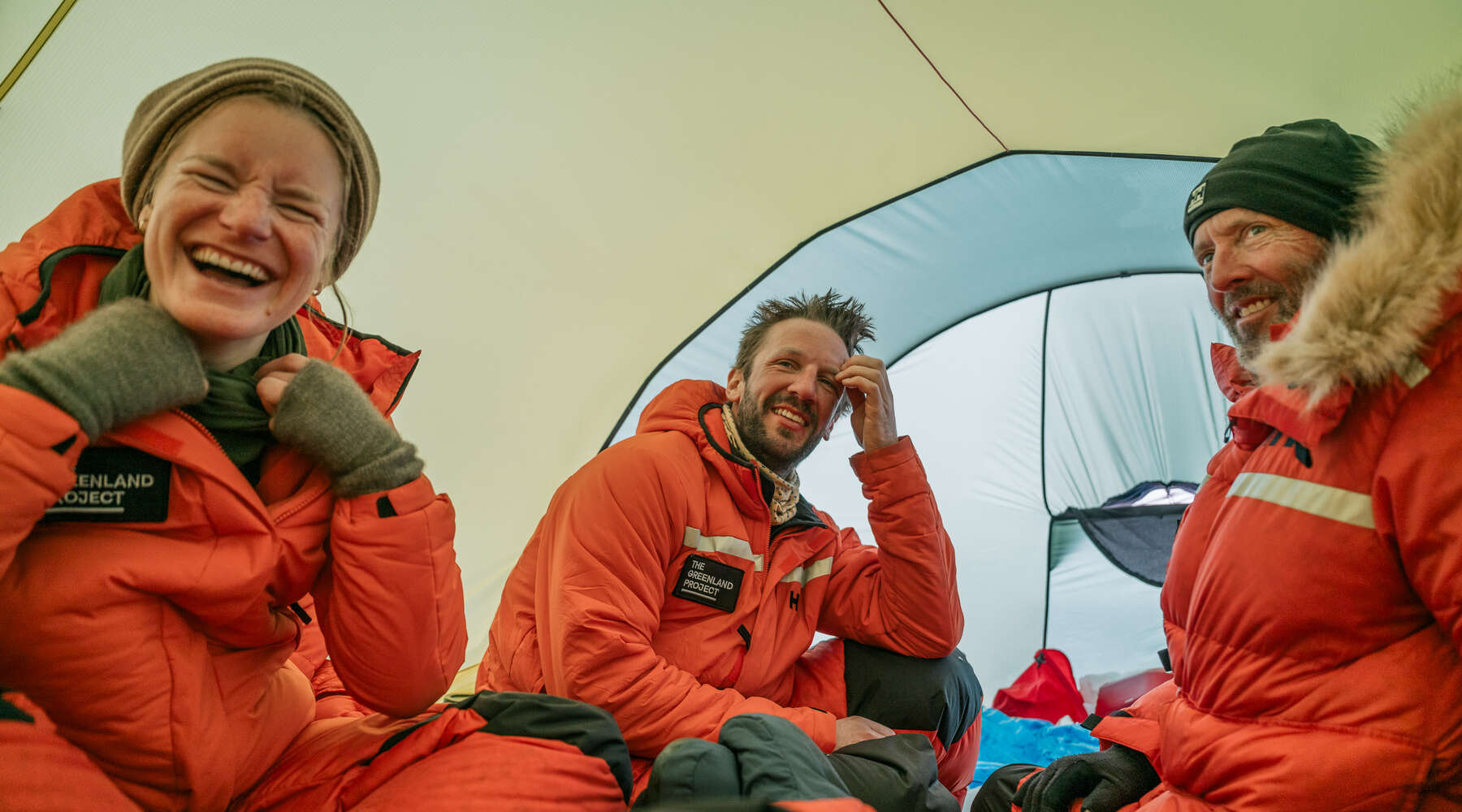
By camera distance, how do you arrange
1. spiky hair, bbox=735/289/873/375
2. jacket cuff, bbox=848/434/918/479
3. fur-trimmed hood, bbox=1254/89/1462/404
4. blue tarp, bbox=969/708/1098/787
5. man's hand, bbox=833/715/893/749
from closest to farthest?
fur-trimmed hood, bbox=1254/89/1462/404
man's hand, bbox=833/715/893/749
jacket cuff, bbox=848/434/918/479
spiky hair, bbox=735/289/873/375
blue tarp, bbox=969/708/1098/787

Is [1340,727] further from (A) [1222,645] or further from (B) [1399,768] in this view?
(A) [1222,645]

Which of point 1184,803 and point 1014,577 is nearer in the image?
point 1184,803

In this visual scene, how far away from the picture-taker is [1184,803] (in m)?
1.18

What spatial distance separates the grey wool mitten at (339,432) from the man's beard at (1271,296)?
137 cm

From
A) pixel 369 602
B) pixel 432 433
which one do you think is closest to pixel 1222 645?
pixel 369 602

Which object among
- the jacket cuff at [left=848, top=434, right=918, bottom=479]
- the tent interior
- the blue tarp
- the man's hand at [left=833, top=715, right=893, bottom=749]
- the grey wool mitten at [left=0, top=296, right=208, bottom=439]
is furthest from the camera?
the blue tarp

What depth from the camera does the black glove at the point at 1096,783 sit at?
4.45 feet

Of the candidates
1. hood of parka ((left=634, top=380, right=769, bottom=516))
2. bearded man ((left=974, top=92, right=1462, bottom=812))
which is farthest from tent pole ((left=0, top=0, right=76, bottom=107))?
bearded man ((left=974, top=92, right=1462, bottom=812))

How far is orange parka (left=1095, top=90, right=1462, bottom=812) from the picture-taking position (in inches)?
38.9

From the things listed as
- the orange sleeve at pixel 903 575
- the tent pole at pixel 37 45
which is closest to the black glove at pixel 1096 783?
the orange sleeve at pixel 903 575

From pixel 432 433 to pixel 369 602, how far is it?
1257mm

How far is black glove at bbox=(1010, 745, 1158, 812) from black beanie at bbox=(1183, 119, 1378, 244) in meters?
0.96

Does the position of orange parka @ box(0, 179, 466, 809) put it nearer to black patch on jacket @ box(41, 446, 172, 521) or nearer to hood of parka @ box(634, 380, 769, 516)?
black patch on jacket @ box(41, 446, 172, 521)

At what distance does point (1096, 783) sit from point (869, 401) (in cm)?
89
